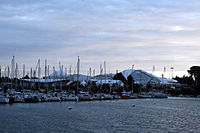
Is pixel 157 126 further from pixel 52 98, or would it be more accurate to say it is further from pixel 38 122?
pixel 52 98

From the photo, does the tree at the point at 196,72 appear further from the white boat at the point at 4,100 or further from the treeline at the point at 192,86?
the white boat at the point at 4,100

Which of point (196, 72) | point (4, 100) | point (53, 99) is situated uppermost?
point (196, 72)

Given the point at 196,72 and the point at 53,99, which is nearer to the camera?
the point at 53,99

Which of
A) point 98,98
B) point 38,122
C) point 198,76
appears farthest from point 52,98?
point 198,76

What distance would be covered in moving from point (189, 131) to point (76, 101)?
61.6m

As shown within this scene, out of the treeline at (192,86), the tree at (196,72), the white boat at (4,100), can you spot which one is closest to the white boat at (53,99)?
the white boat at (4,100)

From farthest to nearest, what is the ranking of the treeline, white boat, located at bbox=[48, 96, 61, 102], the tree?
the tree < the treeline < white boat, located at bbox=[48, 96, 61, 102]

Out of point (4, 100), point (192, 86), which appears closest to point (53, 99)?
point (4, 100)

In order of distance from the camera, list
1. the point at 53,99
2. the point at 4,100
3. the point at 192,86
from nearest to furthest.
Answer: the point at 4,100, the point at 53,99, the point at 192,86

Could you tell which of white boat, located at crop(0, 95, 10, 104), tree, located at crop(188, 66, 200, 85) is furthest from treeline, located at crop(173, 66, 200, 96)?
white boat, located at crop(0, 95, 10, 104)

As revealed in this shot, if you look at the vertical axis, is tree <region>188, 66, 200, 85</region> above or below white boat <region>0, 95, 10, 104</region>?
above

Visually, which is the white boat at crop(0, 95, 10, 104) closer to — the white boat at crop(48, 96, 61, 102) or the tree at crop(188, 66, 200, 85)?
the white boat at crop(48, 96, 61, 102)

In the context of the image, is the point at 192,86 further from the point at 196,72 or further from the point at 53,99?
the point at 53,99

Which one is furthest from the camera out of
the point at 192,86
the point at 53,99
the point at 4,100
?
the point at 192,86
